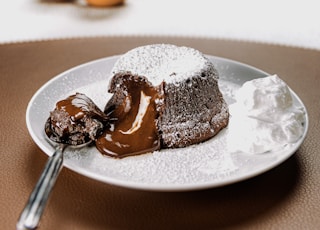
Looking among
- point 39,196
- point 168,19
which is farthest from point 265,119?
point 168,19

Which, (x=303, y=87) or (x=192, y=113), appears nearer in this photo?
(x=192, y=113)

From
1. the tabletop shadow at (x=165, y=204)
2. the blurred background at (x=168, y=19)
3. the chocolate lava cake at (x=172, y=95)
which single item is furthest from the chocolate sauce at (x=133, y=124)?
the blurred background at (x=168, y=19)

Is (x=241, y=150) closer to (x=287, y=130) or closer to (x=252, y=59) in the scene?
(x=287, y=130)

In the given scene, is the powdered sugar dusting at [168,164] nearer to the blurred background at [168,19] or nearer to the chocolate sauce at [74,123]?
the chocolate sauce at [74,123]

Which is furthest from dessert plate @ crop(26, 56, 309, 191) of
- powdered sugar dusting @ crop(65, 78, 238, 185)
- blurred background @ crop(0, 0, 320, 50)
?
blurred background @ crop(0, 0, 320, 50)

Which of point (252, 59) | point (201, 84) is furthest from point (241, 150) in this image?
point (252, 59)

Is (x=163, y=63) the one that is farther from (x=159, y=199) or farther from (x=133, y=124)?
(x=159, y=199)

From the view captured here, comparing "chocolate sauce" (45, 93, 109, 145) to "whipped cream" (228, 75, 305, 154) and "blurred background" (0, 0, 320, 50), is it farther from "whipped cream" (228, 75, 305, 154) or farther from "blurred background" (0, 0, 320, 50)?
"blurred background" (0, 0, 320, 50)

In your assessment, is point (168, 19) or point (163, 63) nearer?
point (163, 63)
